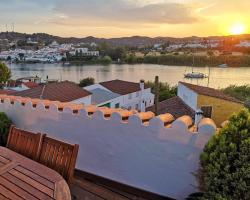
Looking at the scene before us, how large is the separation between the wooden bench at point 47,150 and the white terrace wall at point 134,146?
A: 1450 mm

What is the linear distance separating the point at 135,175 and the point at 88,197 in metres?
0.91

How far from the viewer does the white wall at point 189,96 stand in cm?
1160

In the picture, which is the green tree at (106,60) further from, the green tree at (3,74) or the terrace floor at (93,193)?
the terrace floor at (93,193)

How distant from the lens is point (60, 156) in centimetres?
286

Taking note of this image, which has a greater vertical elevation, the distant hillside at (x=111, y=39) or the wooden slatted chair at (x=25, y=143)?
the distant hillside at (x=111, y=39)

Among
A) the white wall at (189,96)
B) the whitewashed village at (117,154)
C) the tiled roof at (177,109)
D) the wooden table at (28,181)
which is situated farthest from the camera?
the tiled roof at (177,109)

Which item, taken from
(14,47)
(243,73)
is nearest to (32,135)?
(243,73)

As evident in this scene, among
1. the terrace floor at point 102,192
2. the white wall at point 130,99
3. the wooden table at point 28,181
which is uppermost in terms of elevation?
the wooden table at point 28,181

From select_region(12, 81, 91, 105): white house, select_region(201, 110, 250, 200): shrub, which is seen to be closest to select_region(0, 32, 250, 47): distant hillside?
select_region(12, 81, 91, 105): white house

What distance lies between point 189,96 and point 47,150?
10.1 meters

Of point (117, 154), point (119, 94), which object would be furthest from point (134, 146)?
point (119, 94)

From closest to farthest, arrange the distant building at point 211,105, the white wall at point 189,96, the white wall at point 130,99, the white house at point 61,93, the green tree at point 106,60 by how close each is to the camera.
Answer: the distant building at point 211,105
the white wall at point 189,96
the white house at point 61,93
the white wall at point 130,99
the green tree at point 106,60

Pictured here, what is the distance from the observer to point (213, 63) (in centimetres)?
5625

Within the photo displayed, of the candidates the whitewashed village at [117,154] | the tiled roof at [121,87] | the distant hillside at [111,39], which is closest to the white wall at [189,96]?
the whitewashed village at [117,154]
